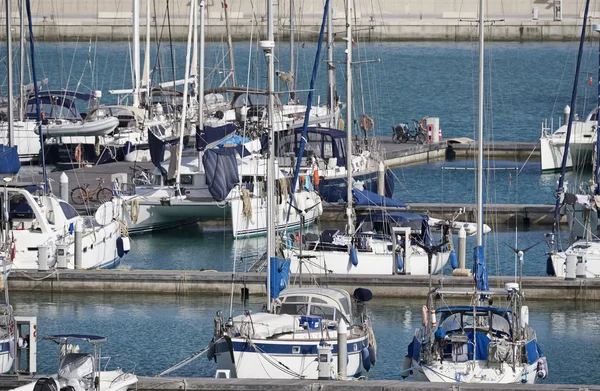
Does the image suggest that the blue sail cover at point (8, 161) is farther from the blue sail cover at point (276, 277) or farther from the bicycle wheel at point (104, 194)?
the blue sail cover at point (276, 277)

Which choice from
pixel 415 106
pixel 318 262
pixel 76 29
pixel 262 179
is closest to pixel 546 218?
pixel 262 179

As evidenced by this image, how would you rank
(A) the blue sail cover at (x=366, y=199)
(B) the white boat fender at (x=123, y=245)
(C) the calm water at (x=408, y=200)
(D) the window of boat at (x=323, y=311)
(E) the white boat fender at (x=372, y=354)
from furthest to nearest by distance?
1. (A) the blue sail cover at (x=366, y=199)
2. (B) the white boat fender at (x=123, y=245)
3. (C) the calm water at (x=408, y=200)
4. (E) the white boat fender at (x=372, y=354)
5. (D) the window of boat at (x=323, y=311)

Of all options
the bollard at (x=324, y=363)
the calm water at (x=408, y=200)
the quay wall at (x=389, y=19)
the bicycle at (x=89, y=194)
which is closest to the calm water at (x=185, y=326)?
the calm water at (x=408, y=200)

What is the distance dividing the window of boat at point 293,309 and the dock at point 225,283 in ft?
17.1

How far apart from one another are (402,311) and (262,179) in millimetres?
9767

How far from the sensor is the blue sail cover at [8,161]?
37.8 metres

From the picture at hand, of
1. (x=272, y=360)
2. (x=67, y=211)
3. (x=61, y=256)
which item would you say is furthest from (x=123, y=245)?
(x=272, y=360)

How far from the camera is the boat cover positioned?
24281 mm

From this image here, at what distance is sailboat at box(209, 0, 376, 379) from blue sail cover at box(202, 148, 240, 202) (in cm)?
1351

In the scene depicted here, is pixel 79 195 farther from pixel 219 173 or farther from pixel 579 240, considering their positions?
pixel 579 240

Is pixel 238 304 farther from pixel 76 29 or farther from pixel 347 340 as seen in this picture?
pixel 76 29

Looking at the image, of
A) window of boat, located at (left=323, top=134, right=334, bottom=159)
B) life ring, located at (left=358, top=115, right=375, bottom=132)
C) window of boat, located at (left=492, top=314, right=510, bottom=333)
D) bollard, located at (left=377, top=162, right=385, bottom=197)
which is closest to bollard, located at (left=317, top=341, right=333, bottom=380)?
window of boat, located at (left=492, top=314, right=510, bottom=333)

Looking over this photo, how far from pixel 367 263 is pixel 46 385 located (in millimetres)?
12775

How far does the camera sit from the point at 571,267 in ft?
104
